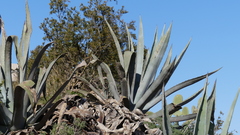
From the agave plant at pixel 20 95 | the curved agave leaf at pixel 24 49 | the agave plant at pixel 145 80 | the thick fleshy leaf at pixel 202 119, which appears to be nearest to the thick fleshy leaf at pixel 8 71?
the agave plant at pixel 20 95

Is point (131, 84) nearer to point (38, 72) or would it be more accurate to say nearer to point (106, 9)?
point (38, 72)

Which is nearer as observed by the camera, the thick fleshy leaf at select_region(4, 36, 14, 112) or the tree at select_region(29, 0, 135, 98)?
the thick fleshy leaf at select_region(4, 36, 14, 112)

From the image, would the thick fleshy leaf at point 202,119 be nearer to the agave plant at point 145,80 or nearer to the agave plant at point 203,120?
the agave plant at point 203,120

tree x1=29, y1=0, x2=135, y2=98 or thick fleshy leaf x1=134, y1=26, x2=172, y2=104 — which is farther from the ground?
tree x1=29, y1=0, x2=135, y2=98

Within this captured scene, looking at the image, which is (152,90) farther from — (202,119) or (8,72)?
(202,119)

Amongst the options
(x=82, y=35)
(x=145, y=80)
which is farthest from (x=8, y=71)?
(x=82, y=35)

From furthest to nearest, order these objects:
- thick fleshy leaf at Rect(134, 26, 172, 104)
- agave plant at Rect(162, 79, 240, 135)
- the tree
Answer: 1. the tree
2. thick fleshy leaf at Rect(134, 26, 172, 104)
3. agave plant at Rect(162, 79, 240, 135)

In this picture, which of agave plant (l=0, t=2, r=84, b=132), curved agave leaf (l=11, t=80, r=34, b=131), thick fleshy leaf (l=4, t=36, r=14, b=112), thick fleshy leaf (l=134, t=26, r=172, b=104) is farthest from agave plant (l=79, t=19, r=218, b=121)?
curved agave leaf (l=11, t=80, r=34, b=131)

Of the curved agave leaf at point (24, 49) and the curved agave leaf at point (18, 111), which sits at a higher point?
the curved agave leaf at point (24, 49)

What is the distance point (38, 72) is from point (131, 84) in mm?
1483

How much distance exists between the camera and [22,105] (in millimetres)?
6484

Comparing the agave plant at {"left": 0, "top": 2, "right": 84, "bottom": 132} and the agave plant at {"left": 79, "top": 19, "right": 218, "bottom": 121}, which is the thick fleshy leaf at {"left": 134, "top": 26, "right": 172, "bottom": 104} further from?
the agave plant at {"left": 0, "top": 2, "right": 84, "bottom": 132}

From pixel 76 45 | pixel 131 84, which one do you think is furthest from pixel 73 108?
pixel 76 45

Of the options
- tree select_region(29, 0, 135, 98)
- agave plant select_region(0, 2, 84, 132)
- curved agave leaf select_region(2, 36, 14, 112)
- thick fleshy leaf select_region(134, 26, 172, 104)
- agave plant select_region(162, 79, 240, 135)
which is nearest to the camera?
agave plant select_region(162, 79, 240, 135)
